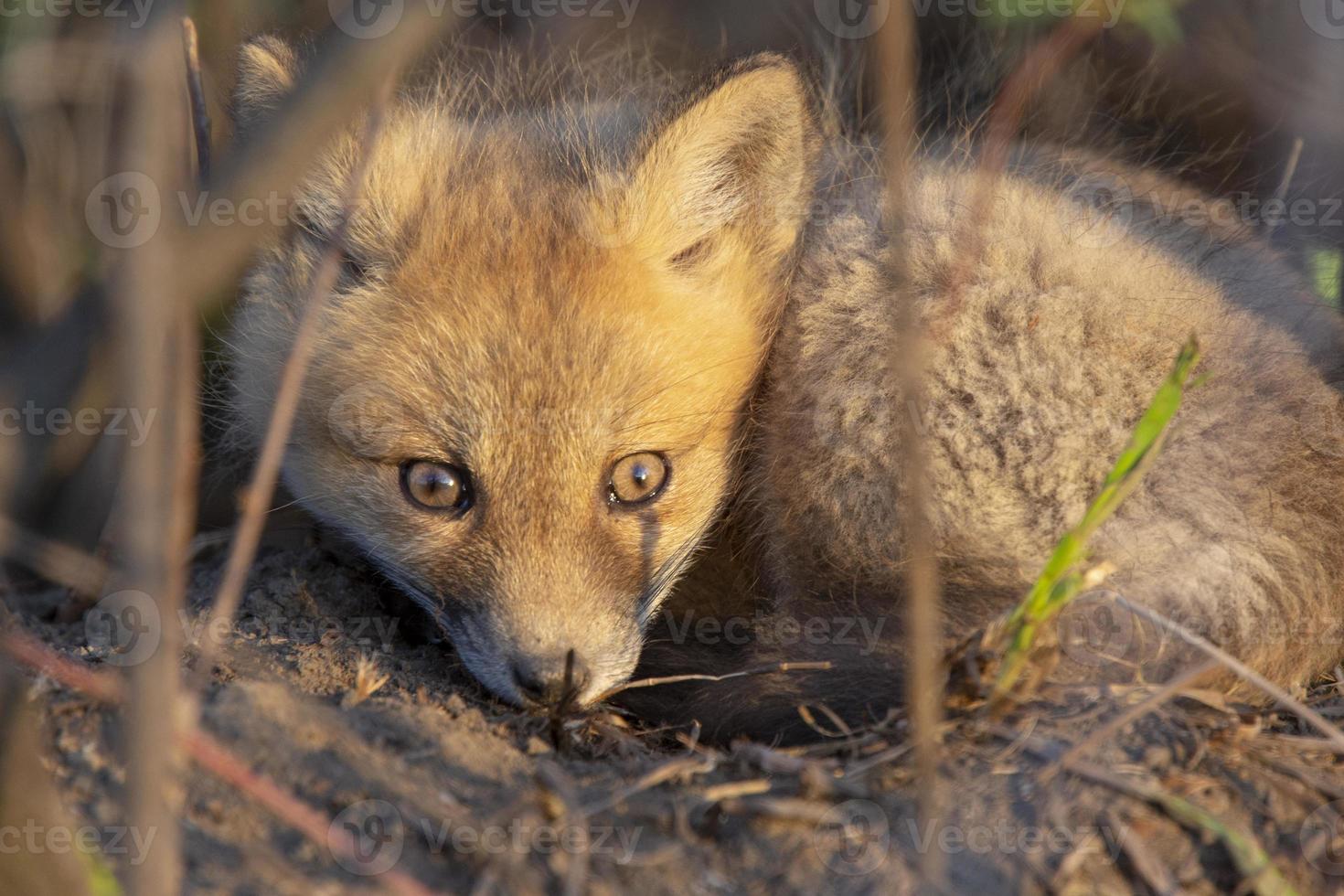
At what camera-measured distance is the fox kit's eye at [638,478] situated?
2674mm

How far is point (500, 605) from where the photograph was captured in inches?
98.7

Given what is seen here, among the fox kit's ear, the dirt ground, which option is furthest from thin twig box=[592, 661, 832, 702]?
the fox kit's ear

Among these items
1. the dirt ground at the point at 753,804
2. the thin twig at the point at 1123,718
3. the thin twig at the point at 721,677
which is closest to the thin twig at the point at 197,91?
the dirt ground at the point at 753,804

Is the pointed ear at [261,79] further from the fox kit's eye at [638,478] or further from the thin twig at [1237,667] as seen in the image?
the thin twig at [1237,667]

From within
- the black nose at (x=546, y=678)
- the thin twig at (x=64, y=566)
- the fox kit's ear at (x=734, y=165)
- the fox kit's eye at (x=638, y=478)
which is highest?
the fox kit's ear at (x=734, y=165)

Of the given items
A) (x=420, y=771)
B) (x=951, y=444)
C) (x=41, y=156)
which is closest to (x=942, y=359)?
(x=951, y=444)

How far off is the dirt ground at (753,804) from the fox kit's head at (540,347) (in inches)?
19.7

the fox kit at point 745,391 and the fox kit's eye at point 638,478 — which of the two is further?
the fox kit's eye at point 638,478

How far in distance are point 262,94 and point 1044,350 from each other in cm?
198

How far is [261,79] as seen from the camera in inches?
103

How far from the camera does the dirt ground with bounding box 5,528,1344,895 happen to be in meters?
1.69

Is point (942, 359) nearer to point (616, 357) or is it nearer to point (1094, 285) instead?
point (1094, 285)

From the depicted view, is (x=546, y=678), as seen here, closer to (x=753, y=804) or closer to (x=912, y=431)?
(x=753, y=804)

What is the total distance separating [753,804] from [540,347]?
1256 millimetres
